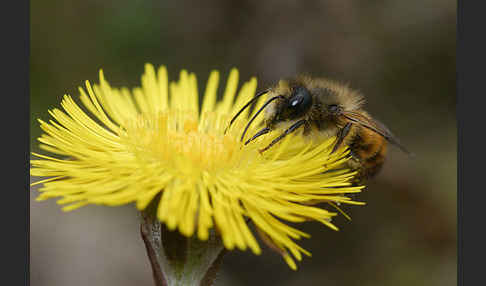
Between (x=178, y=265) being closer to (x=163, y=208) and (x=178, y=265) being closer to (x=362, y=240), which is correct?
(x=163, y=208)

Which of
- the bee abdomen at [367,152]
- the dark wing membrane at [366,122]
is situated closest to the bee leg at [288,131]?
the dark wing membrane at [366,122]

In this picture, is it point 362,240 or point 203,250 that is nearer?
point 203,250

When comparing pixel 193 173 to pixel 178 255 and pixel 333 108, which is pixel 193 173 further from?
pixel 333 108

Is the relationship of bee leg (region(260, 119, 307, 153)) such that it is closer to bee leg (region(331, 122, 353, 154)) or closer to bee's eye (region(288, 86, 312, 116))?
bee's eye (region(288, 86, 312, 116))

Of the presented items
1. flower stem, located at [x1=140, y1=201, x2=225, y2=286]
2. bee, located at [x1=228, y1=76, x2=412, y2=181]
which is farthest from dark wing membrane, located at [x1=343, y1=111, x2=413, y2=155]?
flower stem, located at [x1=140, y1=201, x2=225, y2=286]

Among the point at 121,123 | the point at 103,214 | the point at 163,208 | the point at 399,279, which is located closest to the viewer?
the point at 163,208

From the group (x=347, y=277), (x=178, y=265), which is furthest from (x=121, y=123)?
(x=347, y=277)
